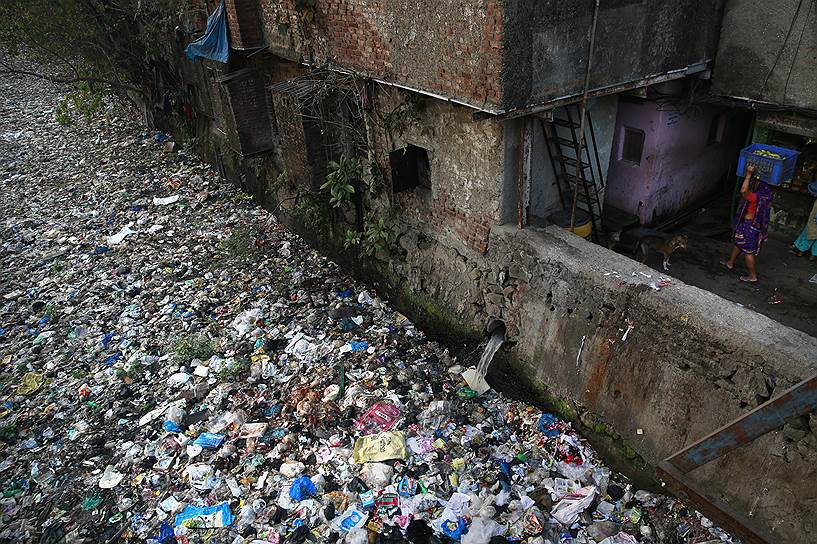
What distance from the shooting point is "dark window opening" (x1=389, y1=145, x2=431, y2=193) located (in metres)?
5.85

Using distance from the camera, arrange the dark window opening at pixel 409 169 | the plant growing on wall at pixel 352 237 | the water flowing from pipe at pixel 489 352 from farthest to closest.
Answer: the plant growing on wall at pixel 352 237 → the dark window opening at pixel 409 169 → the water flowing from pipe at pixel 489 352

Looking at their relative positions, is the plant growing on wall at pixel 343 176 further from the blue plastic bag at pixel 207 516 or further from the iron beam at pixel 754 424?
the iron beam at pixel 754 424

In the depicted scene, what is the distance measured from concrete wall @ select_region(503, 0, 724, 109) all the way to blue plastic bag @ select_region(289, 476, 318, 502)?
3.58m

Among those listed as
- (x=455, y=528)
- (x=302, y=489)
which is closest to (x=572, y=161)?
(x=455, y=528)

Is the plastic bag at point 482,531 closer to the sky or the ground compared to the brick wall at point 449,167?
closer to the ground

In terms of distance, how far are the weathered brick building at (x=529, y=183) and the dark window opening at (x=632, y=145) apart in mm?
40

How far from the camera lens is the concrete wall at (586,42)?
420 cm

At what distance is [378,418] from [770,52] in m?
5.45

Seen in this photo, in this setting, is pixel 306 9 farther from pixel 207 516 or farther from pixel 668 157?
pixel 207 516

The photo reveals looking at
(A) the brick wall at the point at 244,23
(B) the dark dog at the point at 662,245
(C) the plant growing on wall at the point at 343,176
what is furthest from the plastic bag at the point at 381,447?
(A) the brick wall at the point at 244,23

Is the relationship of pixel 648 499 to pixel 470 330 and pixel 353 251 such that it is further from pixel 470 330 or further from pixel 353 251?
pixel 353 251

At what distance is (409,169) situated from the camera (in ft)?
19.5

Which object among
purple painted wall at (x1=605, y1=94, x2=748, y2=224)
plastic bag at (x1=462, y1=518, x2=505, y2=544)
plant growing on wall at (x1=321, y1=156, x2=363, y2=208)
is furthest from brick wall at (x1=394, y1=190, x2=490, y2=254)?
purple painted wall at (x1=605, y1=94, x2=748, y2=224)

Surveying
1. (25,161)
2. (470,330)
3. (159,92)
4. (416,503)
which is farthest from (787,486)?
(25,161)
